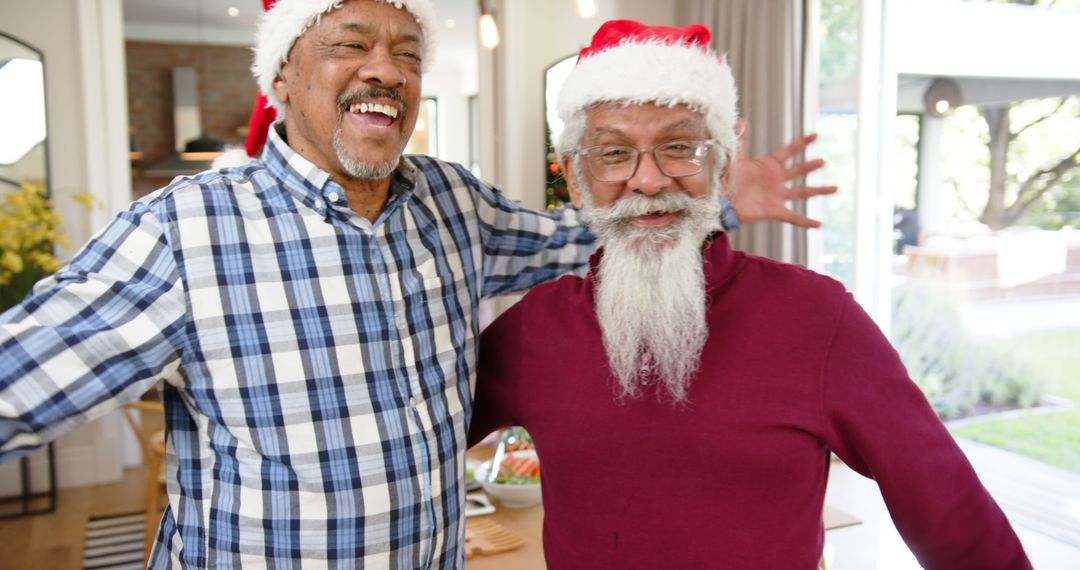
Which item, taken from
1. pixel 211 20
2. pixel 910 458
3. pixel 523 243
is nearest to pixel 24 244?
pixel 523 243

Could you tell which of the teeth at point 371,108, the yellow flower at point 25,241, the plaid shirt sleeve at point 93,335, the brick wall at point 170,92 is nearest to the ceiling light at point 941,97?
the teeth at point 371,108

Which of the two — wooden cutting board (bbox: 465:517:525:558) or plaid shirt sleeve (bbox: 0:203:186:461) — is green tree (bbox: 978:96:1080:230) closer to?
wooden cutting board (bbox: 465:517:525:558)

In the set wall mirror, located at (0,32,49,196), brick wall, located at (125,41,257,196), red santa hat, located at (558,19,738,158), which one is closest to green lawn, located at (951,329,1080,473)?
red santa hat, located at (558,19,738,158)

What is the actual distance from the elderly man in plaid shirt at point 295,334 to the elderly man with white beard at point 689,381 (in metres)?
0.20

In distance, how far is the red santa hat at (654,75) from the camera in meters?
1.39

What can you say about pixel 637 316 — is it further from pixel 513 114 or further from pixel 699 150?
pixel 513 114

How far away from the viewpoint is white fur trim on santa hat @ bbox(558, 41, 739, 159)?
1.39 metres

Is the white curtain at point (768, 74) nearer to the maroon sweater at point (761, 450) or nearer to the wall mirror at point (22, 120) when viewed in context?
the maroon sweater at point (761, 450)

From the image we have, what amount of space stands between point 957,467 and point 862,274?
11.1 ft

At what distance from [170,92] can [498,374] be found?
847 centimetres

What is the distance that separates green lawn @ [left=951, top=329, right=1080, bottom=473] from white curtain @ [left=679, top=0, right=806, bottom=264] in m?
1.15

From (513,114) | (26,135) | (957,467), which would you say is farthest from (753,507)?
(26,135)

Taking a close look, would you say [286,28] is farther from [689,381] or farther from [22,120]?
[22,120]

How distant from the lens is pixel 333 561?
131 cm
